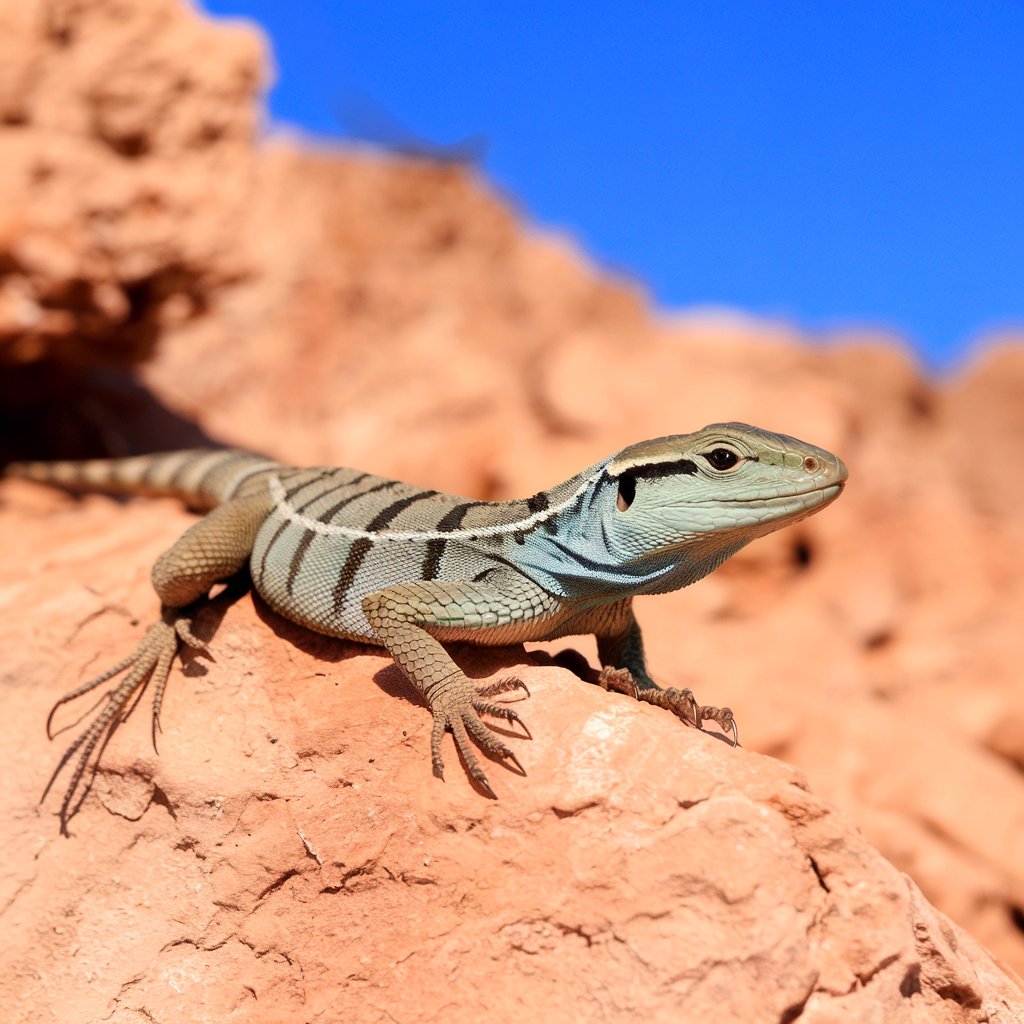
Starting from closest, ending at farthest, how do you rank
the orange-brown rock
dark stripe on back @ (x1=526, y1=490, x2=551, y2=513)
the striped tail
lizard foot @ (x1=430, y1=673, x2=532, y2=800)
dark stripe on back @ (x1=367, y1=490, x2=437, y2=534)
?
the orange-brown rock → lizard foot @ (x1=430, y1=673, x2=532, y2=800) → dark stripe on back @ (x1=526, y1=490, x2=551, y2=513) → dark stripe on back @ (x1=367, y1=490, x2=437, y2=534) → the striped tail

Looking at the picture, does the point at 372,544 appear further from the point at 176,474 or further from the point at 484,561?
the point at 176,474

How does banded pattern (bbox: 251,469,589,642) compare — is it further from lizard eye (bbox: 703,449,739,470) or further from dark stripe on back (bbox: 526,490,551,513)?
lizard eye (bbox: 703,449,739,470)

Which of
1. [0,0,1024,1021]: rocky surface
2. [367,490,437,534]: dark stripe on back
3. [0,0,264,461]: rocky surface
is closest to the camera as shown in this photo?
[0,0,1024,1021]: rocky surface

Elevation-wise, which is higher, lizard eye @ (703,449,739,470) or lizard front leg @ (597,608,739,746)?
lizard eye @ (703,449,739,470)

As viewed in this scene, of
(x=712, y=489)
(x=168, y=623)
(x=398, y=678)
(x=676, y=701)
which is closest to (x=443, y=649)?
(x=398, y=678)

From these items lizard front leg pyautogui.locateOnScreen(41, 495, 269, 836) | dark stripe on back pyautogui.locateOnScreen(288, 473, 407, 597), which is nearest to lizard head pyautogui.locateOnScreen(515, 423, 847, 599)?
dark stripe on back pyautogui.locateOnScreen(288, 473, 407, 597)

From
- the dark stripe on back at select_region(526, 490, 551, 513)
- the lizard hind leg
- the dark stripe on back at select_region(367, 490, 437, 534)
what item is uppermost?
the dark stripe on back at select_region(526, 490, 551, 513)

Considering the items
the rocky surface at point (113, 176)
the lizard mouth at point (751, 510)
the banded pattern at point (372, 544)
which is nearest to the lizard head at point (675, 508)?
the lizard mouth at point (751, 510)
